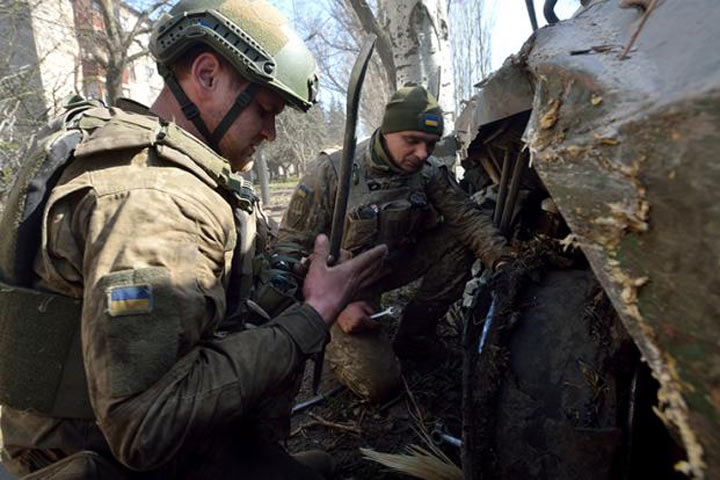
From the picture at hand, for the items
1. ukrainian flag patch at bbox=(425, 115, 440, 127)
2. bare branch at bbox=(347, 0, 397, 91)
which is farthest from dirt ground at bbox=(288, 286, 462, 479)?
bare branch at bbox=(347, 0, 397, 91)

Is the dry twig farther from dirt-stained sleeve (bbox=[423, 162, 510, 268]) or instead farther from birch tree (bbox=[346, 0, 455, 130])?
birch tree (bbox=[346, 0, 455, 130])

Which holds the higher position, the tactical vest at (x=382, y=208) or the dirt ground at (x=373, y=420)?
the tactical vest at (x=382, y=208)

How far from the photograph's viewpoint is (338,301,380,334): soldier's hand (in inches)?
125

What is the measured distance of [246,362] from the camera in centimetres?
133

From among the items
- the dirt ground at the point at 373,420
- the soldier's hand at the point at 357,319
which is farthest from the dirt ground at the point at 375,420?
the soldier's hand at the point at 357,319

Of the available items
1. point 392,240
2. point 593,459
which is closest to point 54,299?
point 593,459

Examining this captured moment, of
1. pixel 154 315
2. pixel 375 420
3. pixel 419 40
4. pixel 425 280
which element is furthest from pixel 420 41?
pixel 154 315

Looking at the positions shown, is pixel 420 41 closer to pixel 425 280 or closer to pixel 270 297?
pixel 425 280

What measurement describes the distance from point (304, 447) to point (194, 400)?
1723 mm

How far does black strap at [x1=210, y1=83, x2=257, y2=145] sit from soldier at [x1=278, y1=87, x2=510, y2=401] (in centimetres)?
155

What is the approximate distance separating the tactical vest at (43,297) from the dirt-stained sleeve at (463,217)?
2089mm

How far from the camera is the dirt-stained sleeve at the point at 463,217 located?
305 cm

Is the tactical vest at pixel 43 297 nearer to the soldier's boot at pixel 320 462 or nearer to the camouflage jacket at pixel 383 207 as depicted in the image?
the soldier's boot at pixel 320 462

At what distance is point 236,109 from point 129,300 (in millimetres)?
795
